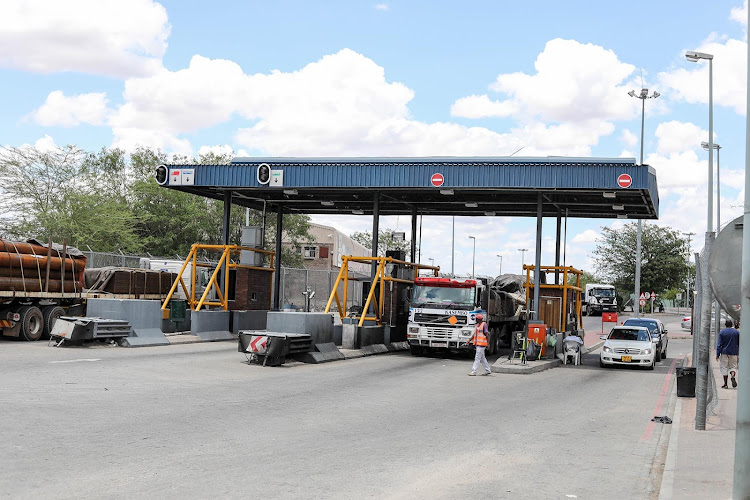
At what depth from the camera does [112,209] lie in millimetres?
52969

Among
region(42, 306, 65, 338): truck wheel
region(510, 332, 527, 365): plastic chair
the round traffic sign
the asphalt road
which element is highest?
the round traffic sign

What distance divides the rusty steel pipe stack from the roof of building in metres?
5.68

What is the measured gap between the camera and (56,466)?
8.37 meters

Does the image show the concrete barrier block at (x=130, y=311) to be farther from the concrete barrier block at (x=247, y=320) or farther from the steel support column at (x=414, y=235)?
the steel support column at (x=414, y=235)

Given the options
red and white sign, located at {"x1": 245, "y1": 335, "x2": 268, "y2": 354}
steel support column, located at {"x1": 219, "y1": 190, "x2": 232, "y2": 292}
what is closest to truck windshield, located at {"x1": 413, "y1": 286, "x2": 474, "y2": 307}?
red and white sign, located at {"x1": 245, "y1": 335, "x2": 268, "y2": 354}

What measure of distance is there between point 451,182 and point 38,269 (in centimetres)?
1357

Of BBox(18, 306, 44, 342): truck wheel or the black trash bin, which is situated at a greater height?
BBox(18, 306, 44, 342): truck wheel

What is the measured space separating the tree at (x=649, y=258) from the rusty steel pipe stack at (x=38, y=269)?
66.0 m

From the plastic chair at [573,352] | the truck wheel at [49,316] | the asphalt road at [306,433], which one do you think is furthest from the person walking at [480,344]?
the truck wheel at [49,316]

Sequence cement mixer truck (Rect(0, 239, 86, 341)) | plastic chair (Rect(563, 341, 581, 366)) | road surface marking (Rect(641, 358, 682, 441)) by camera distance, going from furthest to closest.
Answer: plastic chair (Rect(563, 341, 581, 366)), cement mixer truck (Rect(0, 239, 86, 341)), road surface marking (Rect(641, 358, 682, 441))

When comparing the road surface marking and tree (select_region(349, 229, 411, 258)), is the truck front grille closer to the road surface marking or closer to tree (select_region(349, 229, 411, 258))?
the road surface marking

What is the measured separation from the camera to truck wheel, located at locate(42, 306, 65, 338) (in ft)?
81.0

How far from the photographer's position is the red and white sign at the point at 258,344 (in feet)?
67.2

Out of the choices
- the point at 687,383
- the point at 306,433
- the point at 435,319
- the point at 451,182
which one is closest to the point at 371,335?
the point at 435,319
